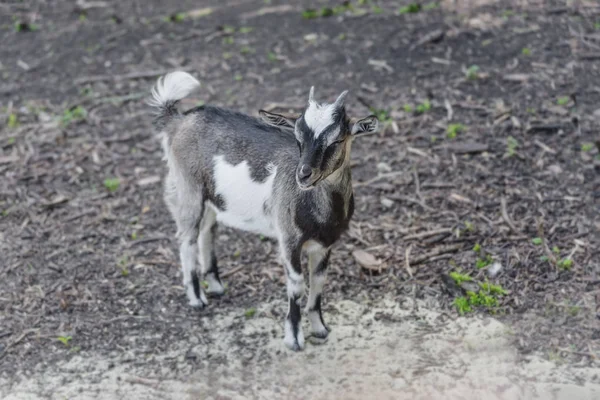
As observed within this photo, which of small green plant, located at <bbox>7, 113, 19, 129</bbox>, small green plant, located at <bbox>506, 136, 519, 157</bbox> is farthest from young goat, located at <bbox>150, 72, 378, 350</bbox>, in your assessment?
small green plant, located at <bbox>7, 113, 19, 129</bbox>

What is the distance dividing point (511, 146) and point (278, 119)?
3.47 m

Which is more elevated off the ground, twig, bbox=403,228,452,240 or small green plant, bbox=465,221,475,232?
small green plant, bbox=465,221,475,232

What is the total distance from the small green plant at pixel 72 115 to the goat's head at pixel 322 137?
4.98m

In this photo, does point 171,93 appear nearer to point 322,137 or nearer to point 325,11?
point 322,137

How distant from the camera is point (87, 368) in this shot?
6102mm

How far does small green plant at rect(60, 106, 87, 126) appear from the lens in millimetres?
9625

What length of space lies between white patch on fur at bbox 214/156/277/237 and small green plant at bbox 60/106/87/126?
4113 mm

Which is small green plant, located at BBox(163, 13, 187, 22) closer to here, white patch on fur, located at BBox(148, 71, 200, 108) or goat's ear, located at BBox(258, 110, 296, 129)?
white patch on fur, located at BBox(148, 71, 200, 108)

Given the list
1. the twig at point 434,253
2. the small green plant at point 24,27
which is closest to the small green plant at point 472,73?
the twig at point 434,253

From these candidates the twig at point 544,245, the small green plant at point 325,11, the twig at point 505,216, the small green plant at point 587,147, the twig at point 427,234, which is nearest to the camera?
the twig at point 544,245

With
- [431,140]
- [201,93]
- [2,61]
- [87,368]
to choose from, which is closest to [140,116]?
[201,93]

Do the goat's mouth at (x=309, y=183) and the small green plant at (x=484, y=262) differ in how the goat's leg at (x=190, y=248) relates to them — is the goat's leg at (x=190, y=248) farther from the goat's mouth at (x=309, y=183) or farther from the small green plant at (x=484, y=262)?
the small green plant at (x=484, y=262)

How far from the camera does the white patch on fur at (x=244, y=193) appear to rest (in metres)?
6.11

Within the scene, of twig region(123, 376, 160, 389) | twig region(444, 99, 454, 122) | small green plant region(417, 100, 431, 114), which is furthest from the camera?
small green plant region(417, 100, 431, 114)
